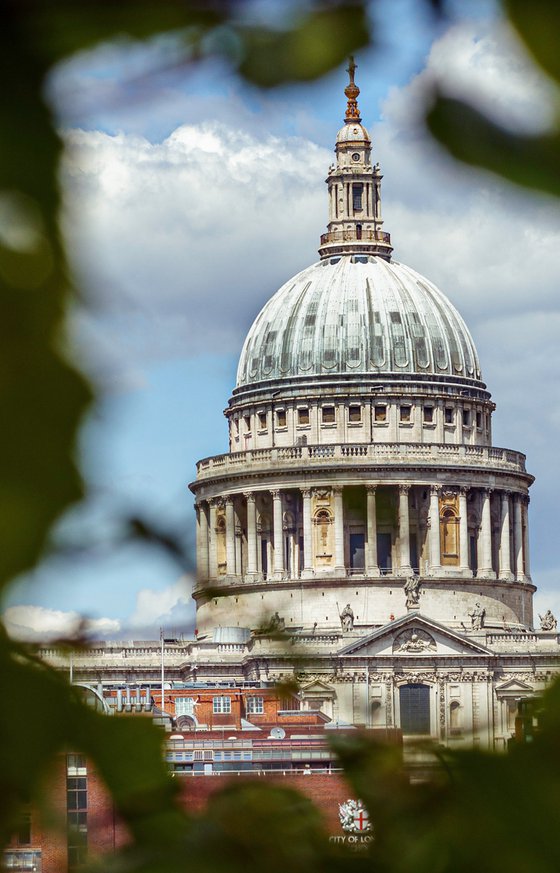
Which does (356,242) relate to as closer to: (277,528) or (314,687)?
(277,528)

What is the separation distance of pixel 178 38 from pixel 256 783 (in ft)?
2.21

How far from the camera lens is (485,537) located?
9569cm

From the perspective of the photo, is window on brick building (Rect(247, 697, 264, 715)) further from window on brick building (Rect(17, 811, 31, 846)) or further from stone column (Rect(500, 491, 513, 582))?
stone column (Rect(500, 491, 513, 582))

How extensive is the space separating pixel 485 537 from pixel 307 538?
8.40 meters

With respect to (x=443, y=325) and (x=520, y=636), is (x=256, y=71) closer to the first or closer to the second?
(x=520, y=636)

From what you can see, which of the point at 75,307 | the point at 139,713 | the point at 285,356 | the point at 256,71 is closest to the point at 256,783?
the point at 139,713

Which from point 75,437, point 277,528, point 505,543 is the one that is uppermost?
point 277,528

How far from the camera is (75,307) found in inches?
67.6

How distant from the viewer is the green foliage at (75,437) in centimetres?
167

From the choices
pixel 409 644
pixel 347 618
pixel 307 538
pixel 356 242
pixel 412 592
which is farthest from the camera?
pixel 356 242

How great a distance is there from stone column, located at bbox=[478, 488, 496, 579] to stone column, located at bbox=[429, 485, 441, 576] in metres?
2.78

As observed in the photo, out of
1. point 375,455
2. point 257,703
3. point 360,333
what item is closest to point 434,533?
point 375,455

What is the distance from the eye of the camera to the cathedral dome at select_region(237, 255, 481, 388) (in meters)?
97.2

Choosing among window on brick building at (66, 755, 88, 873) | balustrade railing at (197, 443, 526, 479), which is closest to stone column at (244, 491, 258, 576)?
balustrade railing at (197, 443, 526, 479)
